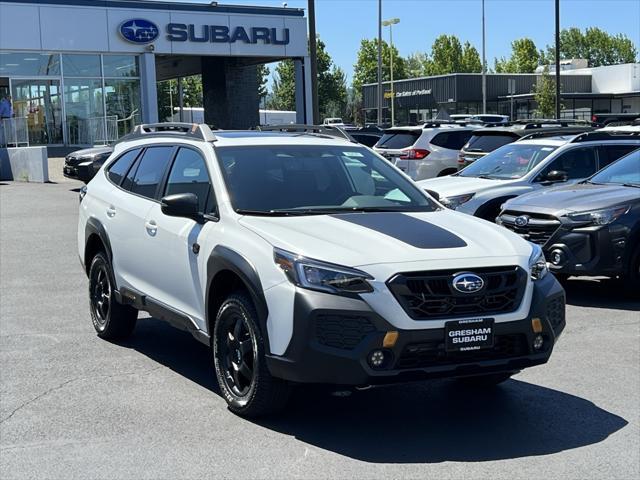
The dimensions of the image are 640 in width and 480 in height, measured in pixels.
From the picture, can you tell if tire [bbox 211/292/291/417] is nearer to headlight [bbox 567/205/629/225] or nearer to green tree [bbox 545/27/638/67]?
headlight [bbox 567/205/629/225]

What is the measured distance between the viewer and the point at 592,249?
9.11 meters

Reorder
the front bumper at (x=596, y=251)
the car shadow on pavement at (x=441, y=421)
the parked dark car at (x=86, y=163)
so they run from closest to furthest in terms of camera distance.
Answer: the car shadow on pavement at (x=441, y=421) → the front bumper at (x=596, y=251) → the parked dark car at (x=86, y=163)

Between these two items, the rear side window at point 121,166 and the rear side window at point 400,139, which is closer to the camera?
the rear side window at point 121,166

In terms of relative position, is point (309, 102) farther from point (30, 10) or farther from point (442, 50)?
point (442, 50)

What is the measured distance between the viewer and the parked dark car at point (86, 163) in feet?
70.2

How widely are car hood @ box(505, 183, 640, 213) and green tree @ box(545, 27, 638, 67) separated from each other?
→ 440 feet

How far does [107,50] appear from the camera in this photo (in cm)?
3300

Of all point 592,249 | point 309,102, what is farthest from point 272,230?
point 309,102

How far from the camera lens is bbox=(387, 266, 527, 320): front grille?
4.88 meters

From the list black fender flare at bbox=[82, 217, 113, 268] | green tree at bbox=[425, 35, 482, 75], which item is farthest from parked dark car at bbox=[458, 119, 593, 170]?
green tree at bbox=[425, 35, 482, 75]

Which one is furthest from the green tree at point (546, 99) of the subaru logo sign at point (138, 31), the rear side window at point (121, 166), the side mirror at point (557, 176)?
the rear side window at point (121, 166)

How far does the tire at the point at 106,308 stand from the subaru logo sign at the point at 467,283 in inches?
134

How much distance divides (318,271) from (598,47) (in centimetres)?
14341

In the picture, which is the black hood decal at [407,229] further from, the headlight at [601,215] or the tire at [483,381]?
the headlight at [601,215]
